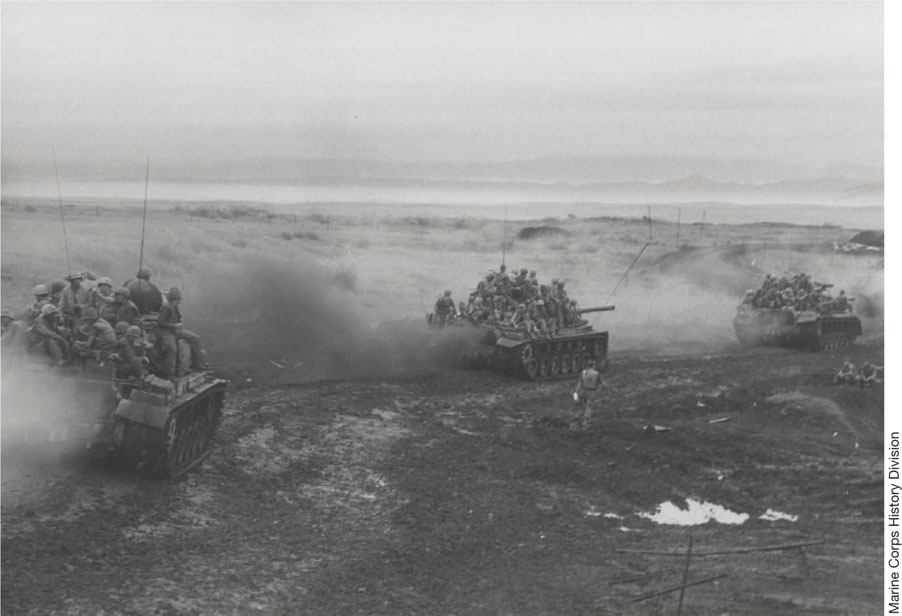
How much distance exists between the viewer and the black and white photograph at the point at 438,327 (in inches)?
375

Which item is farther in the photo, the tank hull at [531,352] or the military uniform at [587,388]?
the tank hull at [531,352]

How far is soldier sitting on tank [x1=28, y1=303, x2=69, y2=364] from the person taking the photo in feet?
36.4

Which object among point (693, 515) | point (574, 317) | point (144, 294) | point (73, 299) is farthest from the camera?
point (574, 317)

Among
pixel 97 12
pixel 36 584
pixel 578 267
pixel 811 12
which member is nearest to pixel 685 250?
pixel 578 267

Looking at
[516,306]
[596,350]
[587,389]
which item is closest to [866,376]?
[587,389]

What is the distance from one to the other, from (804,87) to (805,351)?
25.1ft

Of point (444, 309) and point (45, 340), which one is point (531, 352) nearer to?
point (444, 309)

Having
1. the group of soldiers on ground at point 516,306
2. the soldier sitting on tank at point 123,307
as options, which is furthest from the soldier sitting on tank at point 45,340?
the group of soldiers on ground at point 516,306

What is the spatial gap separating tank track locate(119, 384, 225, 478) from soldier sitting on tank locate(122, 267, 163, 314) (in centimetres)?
120

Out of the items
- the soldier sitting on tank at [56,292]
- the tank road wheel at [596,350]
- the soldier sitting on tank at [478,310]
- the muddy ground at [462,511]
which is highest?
the soldier sitting on tank at [56,292]

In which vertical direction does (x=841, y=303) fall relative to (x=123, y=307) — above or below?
below

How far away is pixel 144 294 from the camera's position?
12.4 m

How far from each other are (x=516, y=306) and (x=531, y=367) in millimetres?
1371

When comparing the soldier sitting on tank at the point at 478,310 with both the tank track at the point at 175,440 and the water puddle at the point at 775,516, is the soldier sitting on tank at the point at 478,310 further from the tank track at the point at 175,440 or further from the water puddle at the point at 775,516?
the water puddle at the point at 775,516
